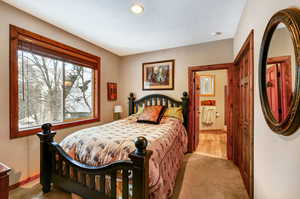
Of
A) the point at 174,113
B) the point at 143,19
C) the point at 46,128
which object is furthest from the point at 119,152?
the point at 143,19

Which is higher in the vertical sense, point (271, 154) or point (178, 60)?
point (178, 60)

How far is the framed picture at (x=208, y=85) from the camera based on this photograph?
5238 mm

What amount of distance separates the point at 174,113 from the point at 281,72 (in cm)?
226

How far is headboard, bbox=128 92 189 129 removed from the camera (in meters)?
3.21

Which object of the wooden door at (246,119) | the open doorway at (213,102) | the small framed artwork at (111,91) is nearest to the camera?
the wooden door at (246,119)

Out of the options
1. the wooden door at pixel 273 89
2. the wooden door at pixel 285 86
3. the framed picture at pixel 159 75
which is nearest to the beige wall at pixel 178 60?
the framed picture at pixel 159 75

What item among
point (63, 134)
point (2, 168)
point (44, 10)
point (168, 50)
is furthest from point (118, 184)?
point (168, 50)

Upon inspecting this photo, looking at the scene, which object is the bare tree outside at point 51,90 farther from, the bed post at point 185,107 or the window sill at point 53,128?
the bed post at point 185,107

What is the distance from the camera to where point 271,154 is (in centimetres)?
106

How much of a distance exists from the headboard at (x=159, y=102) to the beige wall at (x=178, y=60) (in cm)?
15

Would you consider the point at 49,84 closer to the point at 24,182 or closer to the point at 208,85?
the point at 24,182

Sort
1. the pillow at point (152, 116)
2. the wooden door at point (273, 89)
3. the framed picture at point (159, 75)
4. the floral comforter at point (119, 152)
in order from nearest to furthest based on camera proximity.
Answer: the wooden door at point (273, 89) → the floral comforter at point (119, 152) → the pillow at point (152, 116) → the framed picture at point (159, 75)

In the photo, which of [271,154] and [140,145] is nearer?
[271,154]

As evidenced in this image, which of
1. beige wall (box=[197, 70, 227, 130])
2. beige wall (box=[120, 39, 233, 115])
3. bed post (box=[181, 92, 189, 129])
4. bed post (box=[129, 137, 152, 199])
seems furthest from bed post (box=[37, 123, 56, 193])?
beige wall (box=[197, 70, 227, 130])
